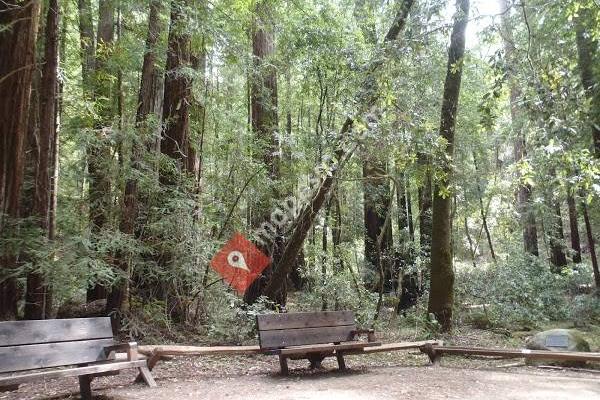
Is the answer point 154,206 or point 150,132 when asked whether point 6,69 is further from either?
point 154,206

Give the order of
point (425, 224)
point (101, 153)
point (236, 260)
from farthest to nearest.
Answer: point (425, 224) → point (236, 260) → point (101, 153)

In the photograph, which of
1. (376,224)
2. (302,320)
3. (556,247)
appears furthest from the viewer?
(556,247)

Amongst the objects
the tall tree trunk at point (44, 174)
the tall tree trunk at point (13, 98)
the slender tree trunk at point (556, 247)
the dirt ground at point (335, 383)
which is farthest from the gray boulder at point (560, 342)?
the slender tree trunk at point (556, 247)

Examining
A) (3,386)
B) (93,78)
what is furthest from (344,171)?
(3,386)

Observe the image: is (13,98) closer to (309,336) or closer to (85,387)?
(85,387)

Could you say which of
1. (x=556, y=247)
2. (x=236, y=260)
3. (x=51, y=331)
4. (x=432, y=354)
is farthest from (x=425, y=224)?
(x=51, y=331)

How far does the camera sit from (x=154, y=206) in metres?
8.14

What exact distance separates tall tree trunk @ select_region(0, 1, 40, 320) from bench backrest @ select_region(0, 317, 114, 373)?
1.92 meters

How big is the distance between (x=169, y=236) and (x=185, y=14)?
362 centimetres

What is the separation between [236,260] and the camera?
9.16 m

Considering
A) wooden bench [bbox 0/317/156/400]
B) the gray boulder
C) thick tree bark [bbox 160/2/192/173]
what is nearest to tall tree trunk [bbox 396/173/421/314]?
the gray boulder

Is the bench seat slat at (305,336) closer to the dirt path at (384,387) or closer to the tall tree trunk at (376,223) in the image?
the dirt path at (384,387)

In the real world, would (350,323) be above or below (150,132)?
below

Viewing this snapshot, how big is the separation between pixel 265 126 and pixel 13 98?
16.9 ft
